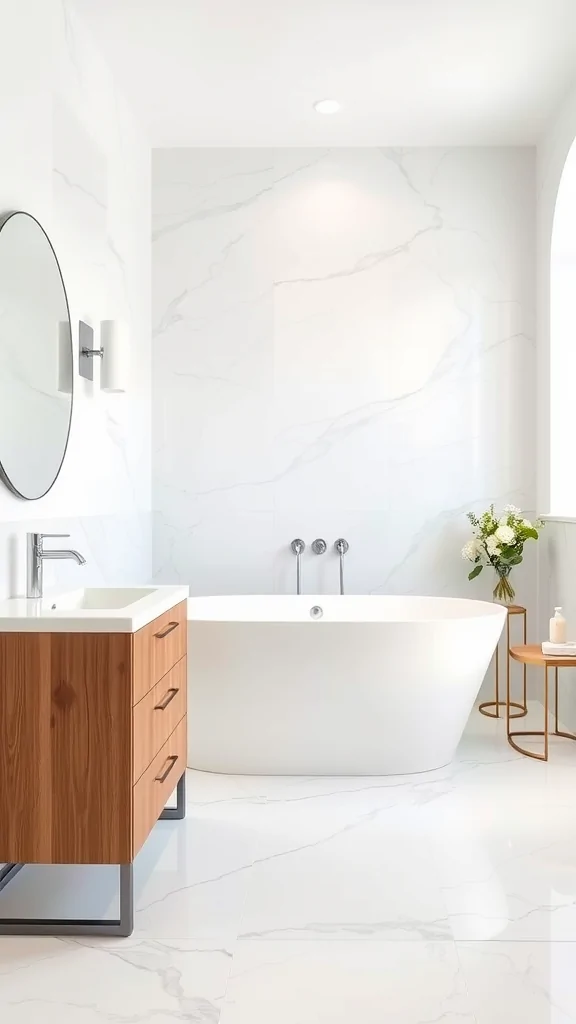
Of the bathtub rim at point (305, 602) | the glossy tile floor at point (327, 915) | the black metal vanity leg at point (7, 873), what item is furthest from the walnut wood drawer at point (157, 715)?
the bathtub rim at point (305, 602)

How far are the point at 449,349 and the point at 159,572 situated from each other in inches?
76.0

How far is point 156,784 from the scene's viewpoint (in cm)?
249

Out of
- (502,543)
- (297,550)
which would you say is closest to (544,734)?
(502,543)

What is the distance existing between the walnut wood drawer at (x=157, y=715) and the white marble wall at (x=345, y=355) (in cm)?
191

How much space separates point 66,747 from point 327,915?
0.81m

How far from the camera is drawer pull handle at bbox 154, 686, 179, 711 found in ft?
8.20

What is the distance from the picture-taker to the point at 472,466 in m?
4.78

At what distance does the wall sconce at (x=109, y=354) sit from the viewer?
3.41 m

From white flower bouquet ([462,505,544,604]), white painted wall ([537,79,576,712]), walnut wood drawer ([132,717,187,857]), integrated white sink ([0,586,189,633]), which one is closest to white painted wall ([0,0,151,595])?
integrated white sink ([0,586,189,633])

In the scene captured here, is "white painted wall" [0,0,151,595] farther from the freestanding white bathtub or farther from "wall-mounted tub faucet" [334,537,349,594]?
"wall-mounted tub faucet" [334,537,349,594]

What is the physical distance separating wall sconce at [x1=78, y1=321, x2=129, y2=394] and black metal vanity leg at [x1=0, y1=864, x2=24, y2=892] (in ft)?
5.73

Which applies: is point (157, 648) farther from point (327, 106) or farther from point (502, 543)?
point (327, 106)

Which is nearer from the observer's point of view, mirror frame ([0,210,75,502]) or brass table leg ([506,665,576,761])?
mirror frame ([0,210,75,502])

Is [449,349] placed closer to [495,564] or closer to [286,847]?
[495,564]
